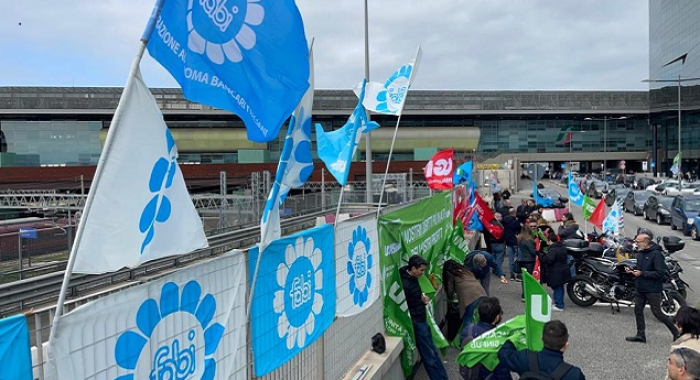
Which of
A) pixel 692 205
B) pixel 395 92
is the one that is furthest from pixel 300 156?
pixel 692 205

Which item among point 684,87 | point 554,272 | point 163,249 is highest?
point 684,87

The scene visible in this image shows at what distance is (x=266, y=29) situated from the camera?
3064 mm

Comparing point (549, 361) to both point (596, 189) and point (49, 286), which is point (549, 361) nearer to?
point (49, 286)

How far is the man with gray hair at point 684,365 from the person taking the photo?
12.2 ft

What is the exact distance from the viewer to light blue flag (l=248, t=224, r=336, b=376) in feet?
12.6

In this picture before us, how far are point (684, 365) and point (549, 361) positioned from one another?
0.87m

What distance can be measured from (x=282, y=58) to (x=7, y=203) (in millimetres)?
38483

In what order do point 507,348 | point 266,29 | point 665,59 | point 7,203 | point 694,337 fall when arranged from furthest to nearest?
point 665,59 → point 7,203 → point 694,337 → point 507,348 → point 266,29

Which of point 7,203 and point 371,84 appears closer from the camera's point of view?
point 371,84

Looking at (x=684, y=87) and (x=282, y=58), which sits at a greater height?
(x=684, y=87)

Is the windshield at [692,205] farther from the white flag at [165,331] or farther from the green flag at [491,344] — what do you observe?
the white flag at [165,331]

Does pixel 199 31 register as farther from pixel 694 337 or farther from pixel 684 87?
pixel 684 87

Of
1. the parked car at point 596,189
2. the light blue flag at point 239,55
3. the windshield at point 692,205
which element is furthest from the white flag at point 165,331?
the parked car at point 596,189

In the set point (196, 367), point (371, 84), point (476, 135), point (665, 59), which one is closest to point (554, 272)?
point (371, 84)
